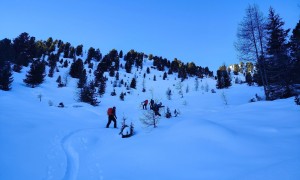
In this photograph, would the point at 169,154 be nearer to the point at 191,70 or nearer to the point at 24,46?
the point at 24,46

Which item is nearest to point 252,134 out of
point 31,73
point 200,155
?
point 200,155

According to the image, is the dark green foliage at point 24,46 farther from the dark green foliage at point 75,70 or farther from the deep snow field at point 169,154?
the deep snow field at point 169,154

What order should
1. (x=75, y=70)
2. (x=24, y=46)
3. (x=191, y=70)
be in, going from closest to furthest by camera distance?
(x=75, y=70)
(x=24, y=46)
(x=191, y=70)

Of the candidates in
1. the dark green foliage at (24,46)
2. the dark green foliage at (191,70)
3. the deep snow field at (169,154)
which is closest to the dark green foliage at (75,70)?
the dark green foliage at (24,46)

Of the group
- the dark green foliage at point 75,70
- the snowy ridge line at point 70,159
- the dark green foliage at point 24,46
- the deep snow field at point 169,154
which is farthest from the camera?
the dark green foliage at point 24,46

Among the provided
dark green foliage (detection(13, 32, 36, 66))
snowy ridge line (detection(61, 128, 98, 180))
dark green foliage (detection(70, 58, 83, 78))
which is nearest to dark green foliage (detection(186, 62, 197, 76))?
dark green foliage (detection(70, 58, 83, 78))

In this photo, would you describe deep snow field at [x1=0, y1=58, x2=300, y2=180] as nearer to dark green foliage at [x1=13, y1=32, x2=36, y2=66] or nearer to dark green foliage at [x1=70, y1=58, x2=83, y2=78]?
dark green foliage at [x1=70, y1=58, x2=83, y2=78]

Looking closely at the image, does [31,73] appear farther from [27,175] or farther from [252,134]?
[252,134]

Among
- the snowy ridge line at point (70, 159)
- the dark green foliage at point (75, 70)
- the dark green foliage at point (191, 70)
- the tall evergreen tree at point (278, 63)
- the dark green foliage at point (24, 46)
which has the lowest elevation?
the snowy ridge line at point (70, 159)

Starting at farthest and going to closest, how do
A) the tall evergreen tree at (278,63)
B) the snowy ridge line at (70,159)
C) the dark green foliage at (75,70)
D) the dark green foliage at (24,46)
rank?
the dark green foliage at (24,46)
the dark green foliage at (75,70)
the tall evergreen tree at (278,63)
the snowy ridge line at (70,159)

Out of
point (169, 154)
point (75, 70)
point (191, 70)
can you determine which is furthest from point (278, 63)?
point (191, 70)

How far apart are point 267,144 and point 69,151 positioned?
20.1 feet

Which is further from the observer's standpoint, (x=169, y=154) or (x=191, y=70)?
(x=191, y=70)

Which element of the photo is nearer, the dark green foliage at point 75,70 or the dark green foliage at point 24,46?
the dark green foliage at point 75,70
